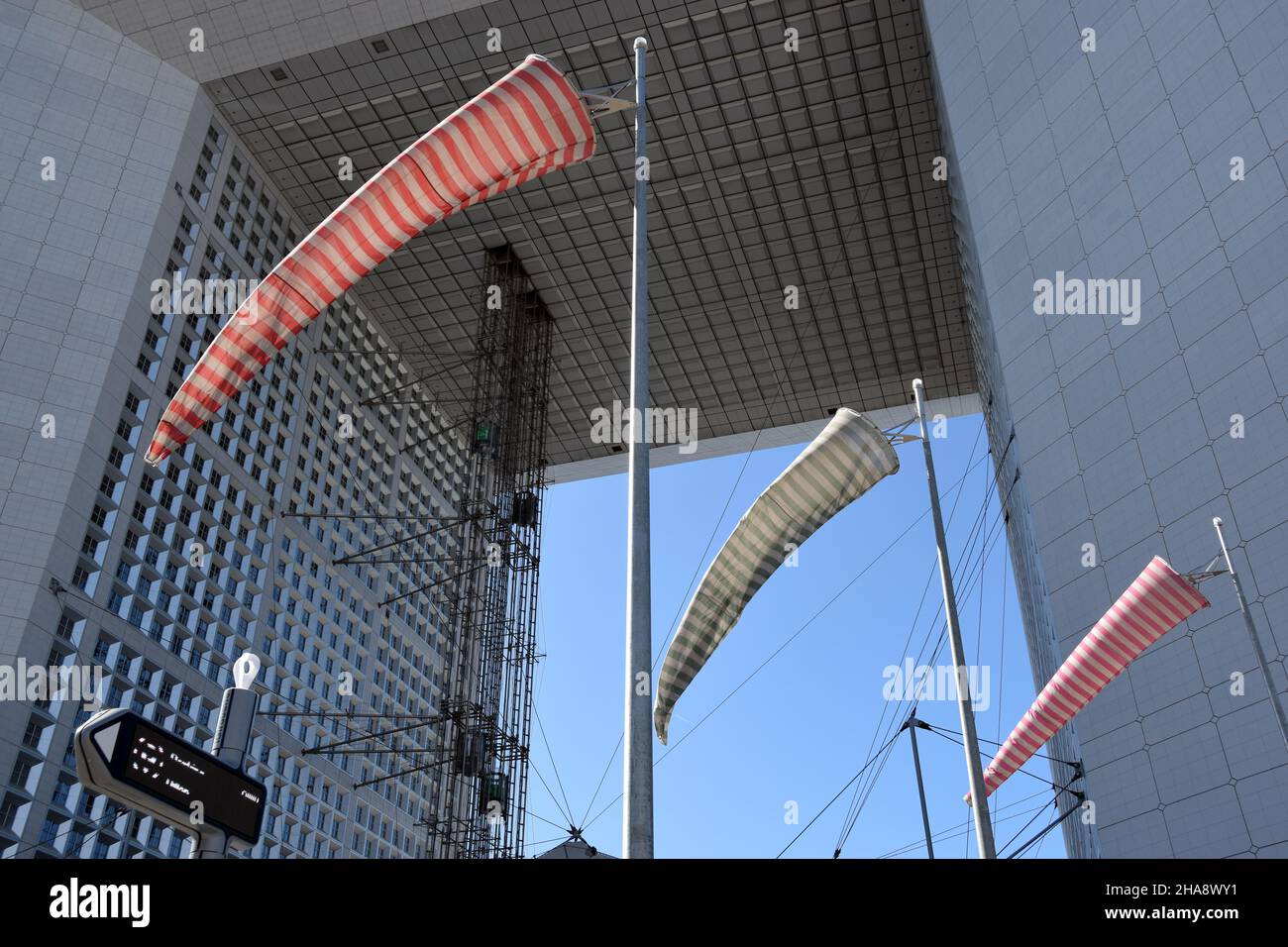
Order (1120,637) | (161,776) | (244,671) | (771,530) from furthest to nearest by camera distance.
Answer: (1120,637) → (771,530) → (244,671) → (161,776)

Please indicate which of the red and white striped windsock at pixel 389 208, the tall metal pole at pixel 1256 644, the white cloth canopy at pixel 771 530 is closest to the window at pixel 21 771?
the red and white striped windsock at pixel 389 208

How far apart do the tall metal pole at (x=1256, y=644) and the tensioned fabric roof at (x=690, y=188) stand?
828 inches

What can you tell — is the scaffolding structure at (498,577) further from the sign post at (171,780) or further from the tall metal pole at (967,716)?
the sign post at (171,780)

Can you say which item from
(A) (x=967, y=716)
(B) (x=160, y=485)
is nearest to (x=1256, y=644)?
(A) (x=967, y=716)

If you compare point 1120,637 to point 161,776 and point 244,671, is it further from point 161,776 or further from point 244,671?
point 161,776

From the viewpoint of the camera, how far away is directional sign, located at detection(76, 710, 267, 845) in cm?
668

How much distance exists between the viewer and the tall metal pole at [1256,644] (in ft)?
54.5

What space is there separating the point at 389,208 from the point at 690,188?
92.7 feet

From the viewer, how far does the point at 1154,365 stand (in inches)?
837

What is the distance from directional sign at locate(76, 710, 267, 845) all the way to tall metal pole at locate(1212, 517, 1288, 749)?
14599 millimetres

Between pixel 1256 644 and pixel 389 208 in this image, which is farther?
pixel 1256 644

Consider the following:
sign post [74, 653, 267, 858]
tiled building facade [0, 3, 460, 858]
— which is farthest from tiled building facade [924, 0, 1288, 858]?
tiled building facade [0, 3, 460, 858]

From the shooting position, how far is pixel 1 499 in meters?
27.1
